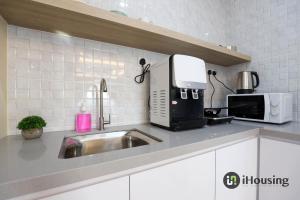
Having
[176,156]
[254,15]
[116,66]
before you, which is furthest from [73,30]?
[254,15]

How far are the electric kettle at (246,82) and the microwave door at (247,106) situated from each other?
0.13m

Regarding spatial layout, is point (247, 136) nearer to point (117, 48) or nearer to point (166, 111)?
point (166, 111)

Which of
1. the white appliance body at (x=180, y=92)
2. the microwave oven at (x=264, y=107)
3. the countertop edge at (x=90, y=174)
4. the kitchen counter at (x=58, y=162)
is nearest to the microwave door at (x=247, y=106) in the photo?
the microwave oven at (x=264, y=107)

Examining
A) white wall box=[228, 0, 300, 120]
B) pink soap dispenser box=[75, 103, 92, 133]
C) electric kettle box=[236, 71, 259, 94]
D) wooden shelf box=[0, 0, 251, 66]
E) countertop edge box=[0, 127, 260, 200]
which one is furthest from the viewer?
electric kettle box=[236, 71, 259, 94]

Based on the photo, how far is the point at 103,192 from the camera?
51 cm

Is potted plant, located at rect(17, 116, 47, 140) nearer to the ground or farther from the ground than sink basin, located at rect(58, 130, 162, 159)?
farther from the ground

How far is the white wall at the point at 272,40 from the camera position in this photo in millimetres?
1366

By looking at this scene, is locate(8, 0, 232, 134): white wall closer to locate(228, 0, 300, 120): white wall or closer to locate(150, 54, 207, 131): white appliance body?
locate(150, 54, 207, 131): white appliance body

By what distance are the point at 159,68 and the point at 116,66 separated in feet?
1.07

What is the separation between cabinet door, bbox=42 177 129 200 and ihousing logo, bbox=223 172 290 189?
2.13 feet

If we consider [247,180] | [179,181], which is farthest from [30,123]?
[247,180]

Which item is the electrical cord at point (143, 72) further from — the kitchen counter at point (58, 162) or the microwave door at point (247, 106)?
the microwave door at point (247, 106)

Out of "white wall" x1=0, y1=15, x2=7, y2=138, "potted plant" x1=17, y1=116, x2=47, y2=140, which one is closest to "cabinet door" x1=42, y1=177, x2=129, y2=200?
"potted plant" x1=17, y1=116, x2=47, y2=140

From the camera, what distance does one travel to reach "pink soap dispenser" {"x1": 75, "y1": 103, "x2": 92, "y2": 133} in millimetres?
980
